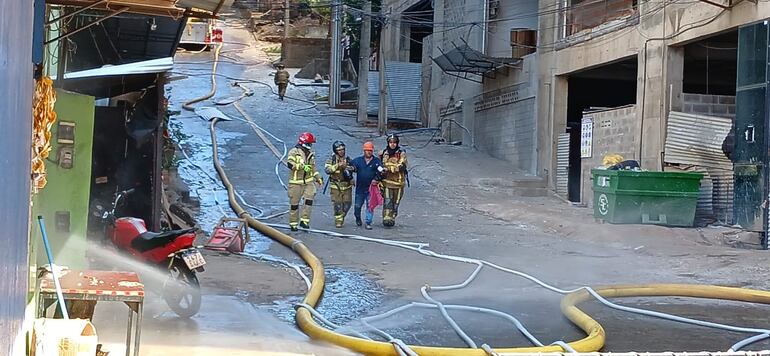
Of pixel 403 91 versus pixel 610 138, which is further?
pixel 403 91

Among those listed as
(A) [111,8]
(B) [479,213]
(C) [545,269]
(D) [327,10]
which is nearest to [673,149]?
(B) [479,213]

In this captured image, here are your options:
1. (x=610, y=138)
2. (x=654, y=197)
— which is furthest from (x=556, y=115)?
(x=654, y=197)

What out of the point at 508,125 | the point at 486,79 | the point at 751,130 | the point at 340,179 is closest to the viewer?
the point at 751,130

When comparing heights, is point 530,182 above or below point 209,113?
below

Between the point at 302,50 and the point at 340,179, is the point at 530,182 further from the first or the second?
the point at 302,50

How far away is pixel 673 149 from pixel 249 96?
1804cm

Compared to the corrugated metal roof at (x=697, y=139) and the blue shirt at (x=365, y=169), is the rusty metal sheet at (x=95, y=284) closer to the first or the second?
the blue shirt at (x=365, y=169)

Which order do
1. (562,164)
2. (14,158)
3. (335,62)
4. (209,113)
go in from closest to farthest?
(14,158) → (562,164) → (209,113) → (335,62)

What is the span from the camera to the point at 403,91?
100 feet

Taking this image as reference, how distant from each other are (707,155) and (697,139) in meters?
0.33

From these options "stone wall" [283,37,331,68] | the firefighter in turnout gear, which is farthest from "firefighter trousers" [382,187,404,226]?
"stone wall" [283,37,331,68]

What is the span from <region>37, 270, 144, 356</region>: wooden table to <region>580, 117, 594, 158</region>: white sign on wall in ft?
47.4

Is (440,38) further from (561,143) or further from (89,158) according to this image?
(89,158)

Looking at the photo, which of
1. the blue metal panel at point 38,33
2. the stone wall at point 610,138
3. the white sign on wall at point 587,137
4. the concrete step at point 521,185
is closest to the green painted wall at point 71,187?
the blue metal panel at point 38,33
